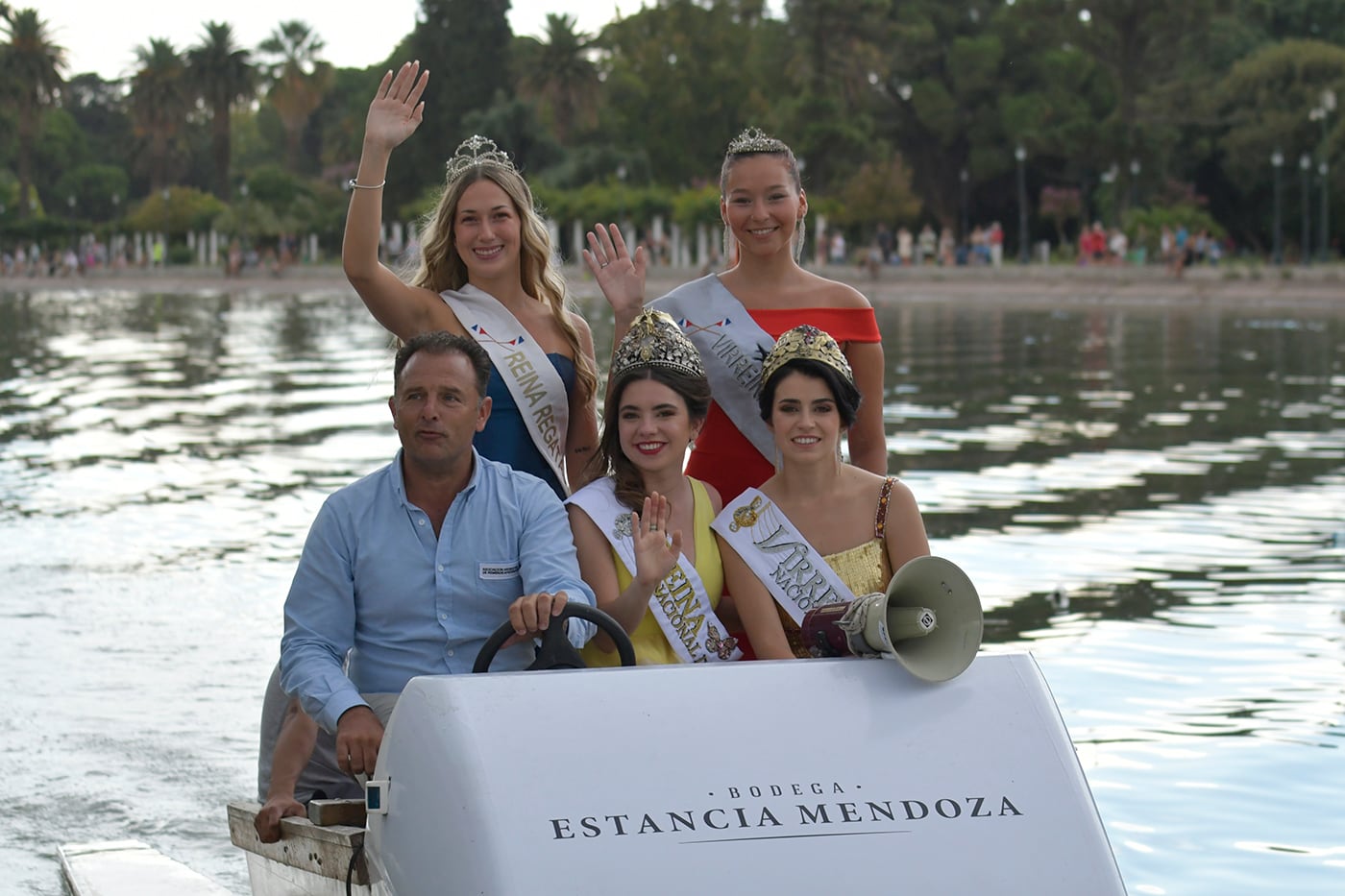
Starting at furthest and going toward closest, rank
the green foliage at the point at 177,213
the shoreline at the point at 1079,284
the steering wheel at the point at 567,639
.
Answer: the green foliage at the point at 177,213 → the shoreline at the point at 1079,284 → the steering wheel at the point at 567,639

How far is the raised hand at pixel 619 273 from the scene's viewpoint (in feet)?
20.2

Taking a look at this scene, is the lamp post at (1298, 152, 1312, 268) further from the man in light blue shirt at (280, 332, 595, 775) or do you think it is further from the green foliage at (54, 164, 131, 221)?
the green foliage at (54, 164, 131, 221)

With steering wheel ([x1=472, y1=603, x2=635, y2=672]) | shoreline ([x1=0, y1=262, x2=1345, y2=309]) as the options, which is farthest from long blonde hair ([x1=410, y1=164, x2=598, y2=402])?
shoreline ([x1=0, y1=262, x2=1345, y2=309])

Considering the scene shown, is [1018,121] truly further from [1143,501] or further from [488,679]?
[488,679]

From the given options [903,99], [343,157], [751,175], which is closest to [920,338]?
[751,175]

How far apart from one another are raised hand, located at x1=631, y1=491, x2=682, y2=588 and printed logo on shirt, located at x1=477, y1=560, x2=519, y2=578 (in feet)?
1.01

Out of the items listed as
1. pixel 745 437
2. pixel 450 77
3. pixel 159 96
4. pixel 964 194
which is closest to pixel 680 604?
pixel 745 437

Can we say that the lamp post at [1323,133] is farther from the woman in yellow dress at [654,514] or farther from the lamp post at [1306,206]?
the woman in yellow dress at [654,514]

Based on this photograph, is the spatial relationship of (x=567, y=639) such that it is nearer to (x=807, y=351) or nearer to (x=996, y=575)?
(x=807, y=351)

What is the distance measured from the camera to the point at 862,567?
16.6 feet

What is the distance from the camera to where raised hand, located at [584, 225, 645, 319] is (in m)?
6.16

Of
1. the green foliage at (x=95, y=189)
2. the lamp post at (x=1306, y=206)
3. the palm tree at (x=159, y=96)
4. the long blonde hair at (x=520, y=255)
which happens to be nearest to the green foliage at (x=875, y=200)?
the lamp post at (x=1306, y=206)

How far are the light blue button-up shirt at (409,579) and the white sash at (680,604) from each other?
235 mm

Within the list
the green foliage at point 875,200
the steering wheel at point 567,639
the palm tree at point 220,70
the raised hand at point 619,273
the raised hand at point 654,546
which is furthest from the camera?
the palm tree at point 220,70
